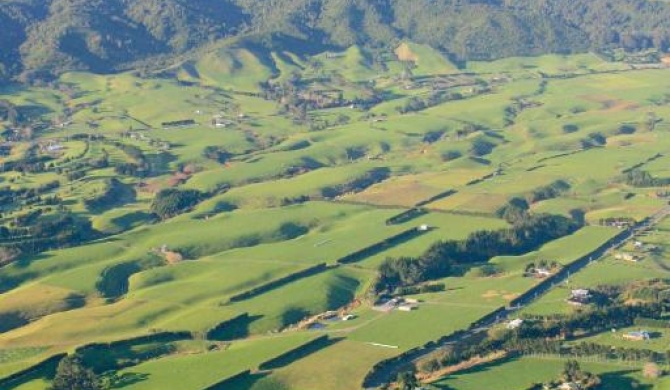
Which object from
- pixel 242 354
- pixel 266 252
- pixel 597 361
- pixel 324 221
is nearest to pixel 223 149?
pixel 324 221

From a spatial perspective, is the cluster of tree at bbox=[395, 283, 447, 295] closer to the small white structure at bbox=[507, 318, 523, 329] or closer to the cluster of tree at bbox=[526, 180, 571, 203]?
the small white structure at bbox=[507, 318, 523, 329]

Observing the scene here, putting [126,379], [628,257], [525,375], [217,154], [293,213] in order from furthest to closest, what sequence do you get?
[217,154]
[293,213]
[628,257]
[126,379]
[525,375]

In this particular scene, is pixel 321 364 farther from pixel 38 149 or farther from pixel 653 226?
pixel 38 149

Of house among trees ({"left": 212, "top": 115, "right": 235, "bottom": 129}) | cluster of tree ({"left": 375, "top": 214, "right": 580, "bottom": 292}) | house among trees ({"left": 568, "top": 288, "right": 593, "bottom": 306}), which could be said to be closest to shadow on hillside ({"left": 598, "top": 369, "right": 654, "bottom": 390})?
house among trees ({"left": 568, "top": 288, "right": 593, "bottom": 306})

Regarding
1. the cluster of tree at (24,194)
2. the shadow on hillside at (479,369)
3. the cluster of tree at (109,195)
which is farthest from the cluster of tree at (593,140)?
the shadow on hillside at (479,369)

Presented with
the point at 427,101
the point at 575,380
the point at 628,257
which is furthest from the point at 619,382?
the point at 427,101

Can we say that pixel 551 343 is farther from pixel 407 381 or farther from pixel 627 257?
pixel 627 257
